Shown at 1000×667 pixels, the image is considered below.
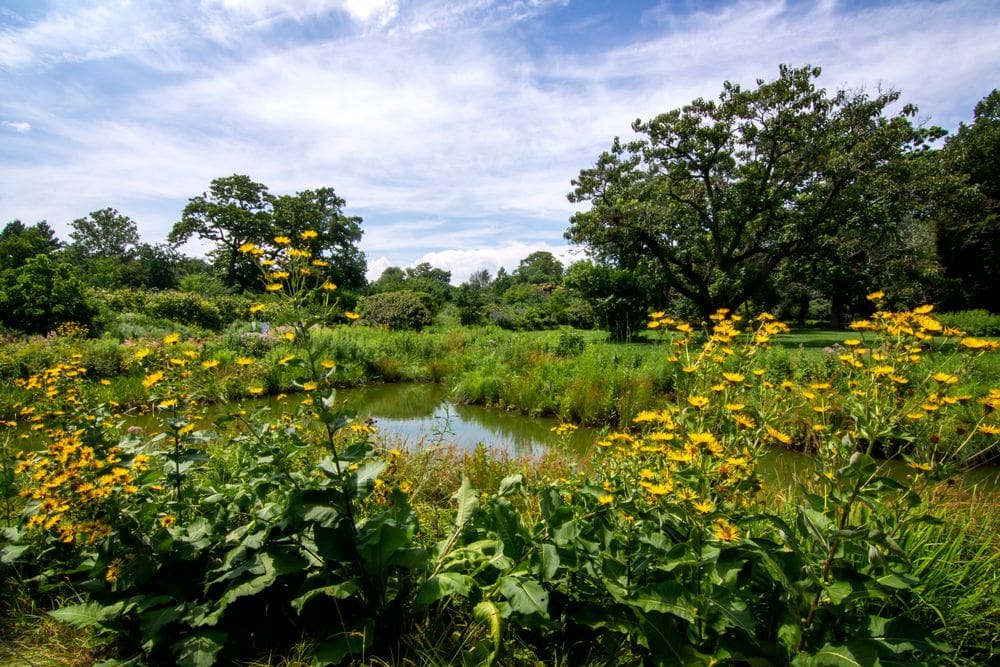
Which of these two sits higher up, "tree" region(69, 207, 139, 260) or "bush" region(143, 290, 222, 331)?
"tree" region(69, 207, 139, 260)

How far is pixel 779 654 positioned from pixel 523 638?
0.85 metres

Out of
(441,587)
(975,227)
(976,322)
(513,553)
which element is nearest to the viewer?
(441,587)

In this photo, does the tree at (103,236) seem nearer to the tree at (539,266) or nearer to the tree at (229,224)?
the tree at (229,224)

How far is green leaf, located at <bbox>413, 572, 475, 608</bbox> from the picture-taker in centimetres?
156

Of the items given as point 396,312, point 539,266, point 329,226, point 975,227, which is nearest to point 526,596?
point 396,312

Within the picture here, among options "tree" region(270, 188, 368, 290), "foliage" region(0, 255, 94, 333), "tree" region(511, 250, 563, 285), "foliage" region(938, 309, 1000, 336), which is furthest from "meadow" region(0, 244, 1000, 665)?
"tree" region(511, 250, 563, 285)

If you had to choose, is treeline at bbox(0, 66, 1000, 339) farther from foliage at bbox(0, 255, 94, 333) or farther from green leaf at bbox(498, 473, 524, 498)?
green leaf at bbox(498, 473, 524, 498)

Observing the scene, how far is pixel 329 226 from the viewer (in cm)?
2923

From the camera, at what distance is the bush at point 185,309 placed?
605 inches

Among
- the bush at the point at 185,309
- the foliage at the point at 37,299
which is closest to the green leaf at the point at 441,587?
the foliage at the point at 37,299

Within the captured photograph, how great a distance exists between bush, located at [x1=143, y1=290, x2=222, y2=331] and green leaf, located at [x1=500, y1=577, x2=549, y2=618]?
17.5 m

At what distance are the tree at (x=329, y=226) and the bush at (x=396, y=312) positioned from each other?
11.5 metres

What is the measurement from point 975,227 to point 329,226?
3167 centimetres

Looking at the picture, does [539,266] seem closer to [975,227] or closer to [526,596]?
[975,227]
